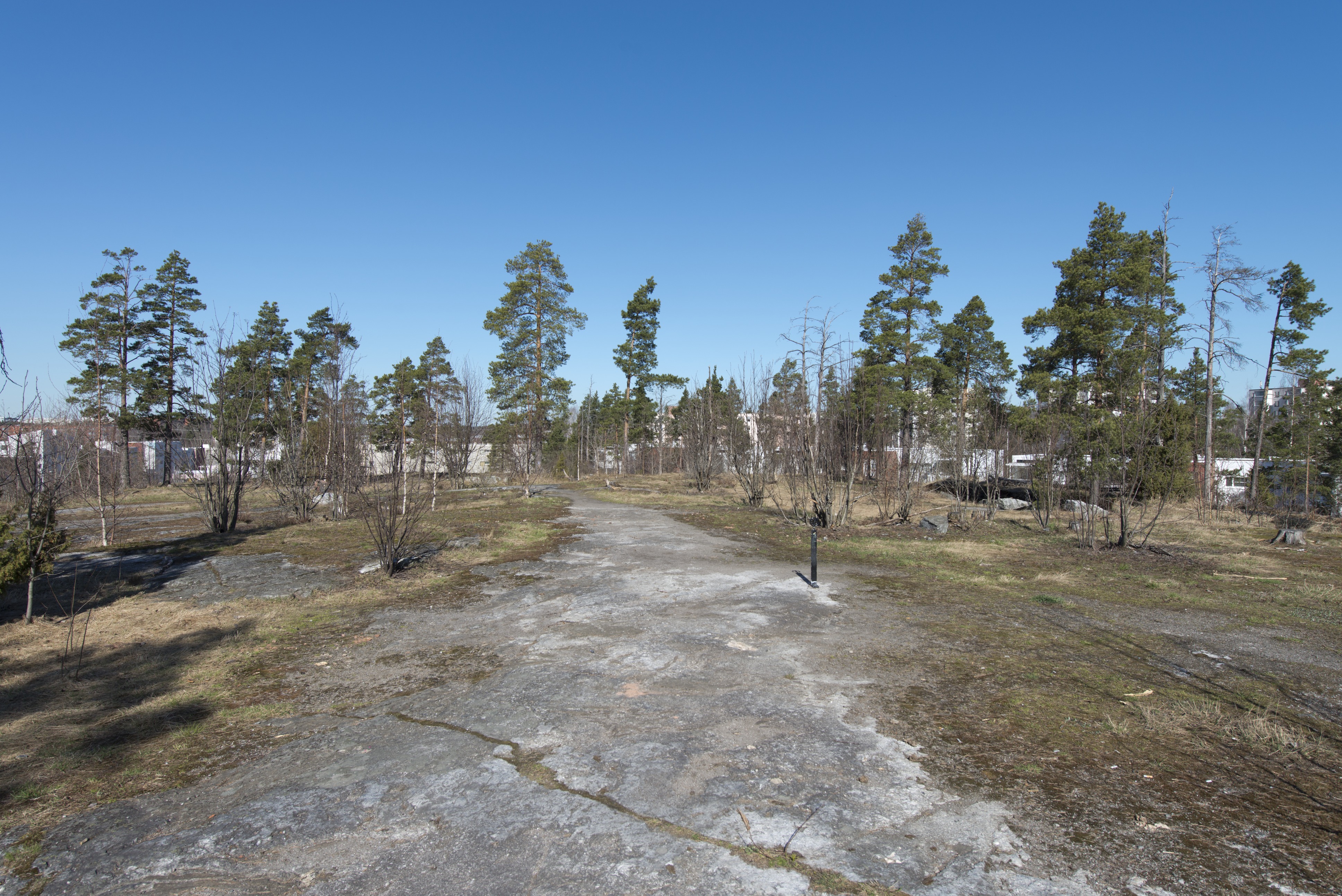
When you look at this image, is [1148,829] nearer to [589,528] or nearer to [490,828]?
[490,828]

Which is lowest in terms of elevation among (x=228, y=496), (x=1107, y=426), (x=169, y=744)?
(x=169, y=744)

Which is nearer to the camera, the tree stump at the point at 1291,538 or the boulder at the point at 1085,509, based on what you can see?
the boulder at the point at 1085,509

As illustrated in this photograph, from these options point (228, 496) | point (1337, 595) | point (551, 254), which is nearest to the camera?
point (1337, 595)

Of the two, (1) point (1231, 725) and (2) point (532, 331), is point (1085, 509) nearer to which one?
(1) point (1231, 725)

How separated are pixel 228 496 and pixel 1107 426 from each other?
63.2ft

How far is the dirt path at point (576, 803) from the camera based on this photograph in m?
2.92

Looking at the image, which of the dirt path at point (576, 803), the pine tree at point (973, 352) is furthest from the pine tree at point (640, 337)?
the dirt path at point (576, 803)

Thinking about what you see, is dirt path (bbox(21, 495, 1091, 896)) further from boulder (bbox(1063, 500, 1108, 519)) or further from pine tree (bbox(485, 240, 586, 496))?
pine tree (bbox(485, 240, 586, 496))

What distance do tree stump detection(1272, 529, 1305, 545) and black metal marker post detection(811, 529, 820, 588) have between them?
11.6 m

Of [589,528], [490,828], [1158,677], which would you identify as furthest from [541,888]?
[589,528]

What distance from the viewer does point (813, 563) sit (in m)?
9.14

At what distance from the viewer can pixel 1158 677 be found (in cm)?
557

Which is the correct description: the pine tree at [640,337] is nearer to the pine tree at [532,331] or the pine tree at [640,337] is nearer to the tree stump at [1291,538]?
the pine tree at [532,331]

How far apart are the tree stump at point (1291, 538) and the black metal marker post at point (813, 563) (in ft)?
38.1
